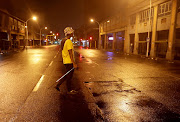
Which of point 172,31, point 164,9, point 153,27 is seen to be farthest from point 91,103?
point 153,27

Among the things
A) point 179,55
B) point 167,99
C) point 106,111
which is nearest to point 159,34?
point 179,55

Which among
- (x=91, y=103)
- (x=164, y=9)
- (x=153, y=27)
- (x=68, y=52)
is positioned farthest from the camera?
(x=153, y=27)

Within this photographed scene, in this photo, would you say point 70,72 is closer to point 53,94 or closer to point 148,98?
point 53,94

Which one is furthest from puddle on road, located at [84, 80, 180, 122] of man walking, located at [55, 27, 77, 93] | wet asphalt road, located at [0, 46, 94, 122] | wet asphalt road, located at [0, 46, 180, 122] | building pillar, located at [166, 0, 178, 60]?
building pillar, located at [166, 0, 178, 60]

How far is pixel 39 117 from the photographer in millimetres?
3434

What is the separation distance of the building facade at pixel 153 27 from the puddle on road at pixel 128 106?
53.1ft

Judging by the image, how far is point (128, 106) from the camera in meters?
4.13

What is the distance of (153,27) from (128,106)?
69.1ft

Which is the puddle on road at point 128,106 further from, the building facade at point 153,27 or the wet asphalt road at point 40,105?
the building facade at point 153,27

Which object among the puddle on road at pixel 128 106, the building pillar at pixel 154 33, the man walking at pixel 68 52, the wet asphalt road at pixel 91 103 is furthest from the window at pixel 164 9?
the man walking at pixel 68 52

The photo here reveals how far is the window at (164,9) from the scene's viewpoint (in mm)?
19806

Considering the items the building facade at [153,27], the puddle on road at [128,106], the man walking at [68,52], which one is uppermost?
the building facade at [153,27]

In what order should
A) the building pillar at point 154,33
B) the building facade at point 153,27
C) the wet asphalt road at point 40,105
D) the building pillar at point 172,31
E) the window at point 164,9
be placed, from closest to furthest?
the wet asphalt road at point 40,105 → the building pillar at point 172,31 → the building facade at point 153,27 → the window at point 164,9 → the building pillar at point 154,33

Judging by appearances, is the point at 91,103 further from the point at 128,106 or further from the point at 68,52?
the point at 68,52
